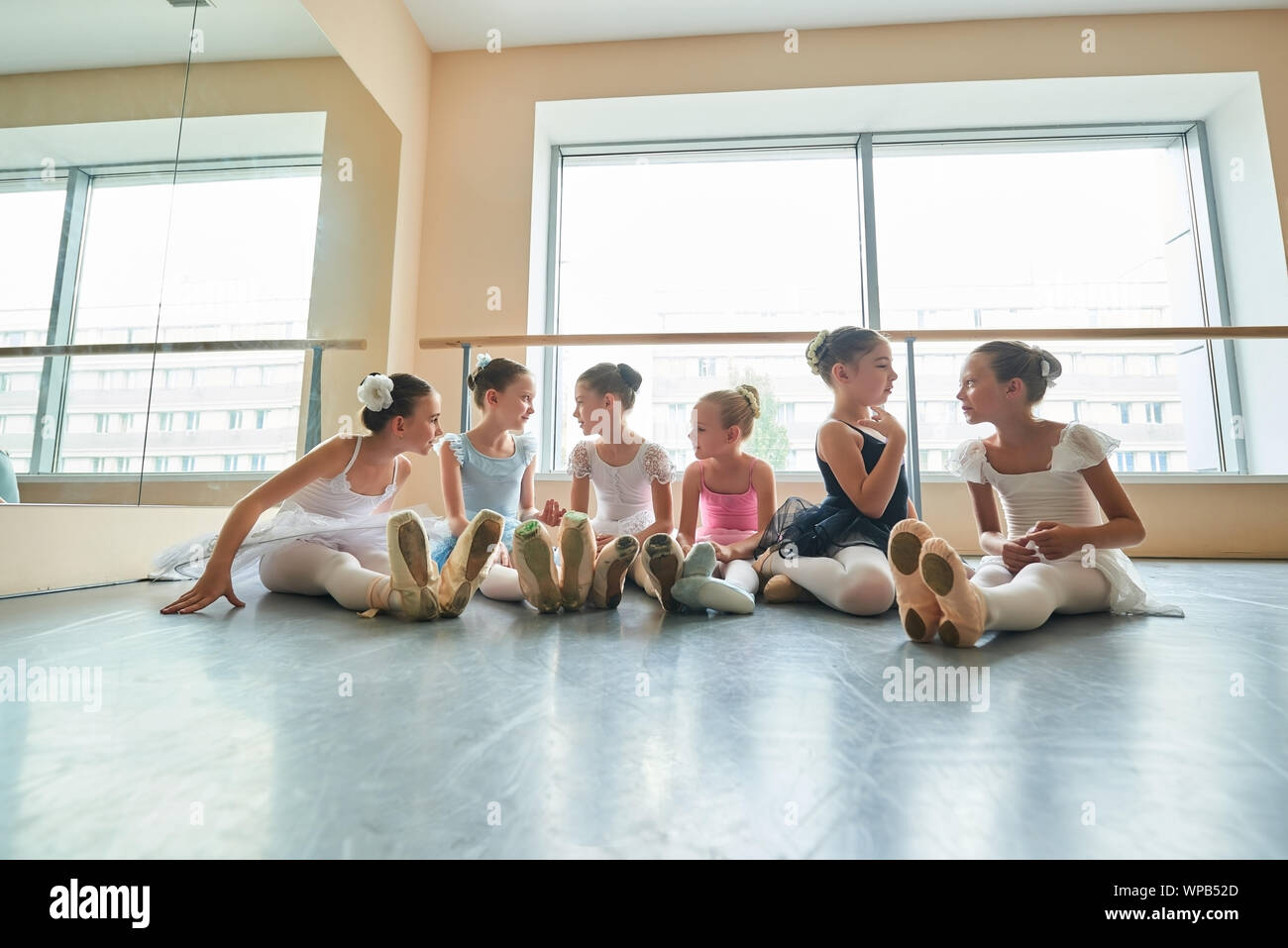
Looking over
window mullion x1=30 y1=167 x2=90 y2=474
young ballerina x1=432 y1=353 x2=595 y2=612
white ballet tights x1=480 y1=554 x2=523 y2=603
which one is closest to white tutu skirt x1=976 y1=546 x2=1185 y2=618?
white ballet tights x1=480 y1=554 x2=523 y2=603

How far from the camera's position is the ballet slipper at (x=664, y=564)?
0.99m

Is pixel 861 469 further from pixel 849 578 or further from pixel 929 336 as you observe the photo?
pixel 929 336

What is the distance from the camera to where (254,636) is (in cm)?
83

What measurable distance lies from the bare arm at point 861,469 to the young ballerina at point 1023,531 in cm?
14

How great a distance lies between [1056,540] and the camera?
97cm

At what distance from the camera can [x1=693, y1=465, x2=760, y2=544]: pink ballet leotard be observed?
147cm

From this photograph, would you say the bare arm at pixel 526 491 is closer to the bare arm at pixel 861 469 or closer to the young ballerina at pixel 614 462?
the young ballerina at pixel 614 462

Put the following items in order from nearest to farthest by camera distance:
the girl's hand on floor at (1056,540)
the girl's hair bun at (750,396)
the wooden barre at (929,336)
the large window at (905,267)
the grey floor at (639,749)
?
the grey floor at (639,749) < the girl's hand on floor at (1056,540) < the girl's hair bun at (750,396) < the wooden barre at (929,336) < the large window at (905,267)

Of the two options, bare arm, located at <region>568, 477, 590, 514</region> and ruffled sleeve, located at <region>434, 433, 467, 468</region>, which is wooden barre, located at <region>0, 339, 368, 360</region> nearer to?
ruffled sleeve, located at <region>434, 433, 467, 468</region>

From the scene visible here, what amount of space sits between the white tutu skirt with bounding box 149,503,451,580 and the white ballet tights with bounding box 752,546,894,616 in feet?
2.46

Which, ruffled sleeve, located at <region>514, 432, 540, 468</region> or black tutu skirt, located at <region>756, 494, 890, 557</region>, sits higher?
ruffled sleeve, located at <region>514, 432, 540, 468</region>

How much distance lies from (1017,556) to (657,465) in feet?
2.43

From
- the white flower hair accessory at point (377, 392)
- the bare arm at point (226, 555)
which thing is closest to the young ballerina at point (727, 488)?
the white flower hair accessory at point (377, 392)
